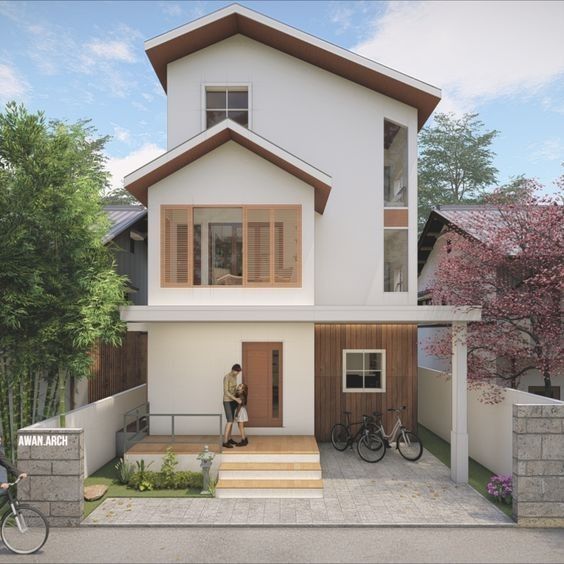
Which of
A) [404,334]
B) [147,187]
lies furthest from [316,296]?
[147,187]

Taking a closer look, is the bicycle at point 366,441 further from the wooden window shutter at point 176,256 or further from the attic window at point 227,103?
the attic window at point 227,103

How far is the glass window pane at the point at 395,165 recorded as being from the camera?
1317cm

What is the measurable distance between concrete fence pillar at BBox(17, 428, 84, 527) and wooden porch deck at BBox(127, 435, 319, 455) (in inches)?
84.6

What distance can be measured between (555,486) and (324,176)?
7.65 meters

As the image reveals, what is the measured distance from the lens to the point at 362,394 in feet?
43.1

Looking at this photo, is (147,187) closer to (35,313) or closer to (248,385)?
(35,313)

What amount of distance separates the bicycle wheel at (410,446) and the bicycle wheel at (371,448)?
48 cm

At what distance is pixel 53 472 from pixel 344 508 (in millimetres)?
5238

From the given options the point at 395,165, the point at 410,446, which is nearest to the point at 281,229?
the point at 395,165

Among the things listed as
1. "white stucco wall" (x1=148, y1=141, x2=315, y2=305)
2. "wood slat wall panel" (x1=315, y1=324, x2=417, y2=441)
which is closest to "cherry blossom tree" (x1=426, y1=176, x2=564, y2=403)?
"wood slat wall panel" (x1=315, y1=324, x2=417, y2=441)

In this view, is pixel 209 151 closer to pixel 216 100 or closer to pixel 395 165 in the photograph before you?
pixel 216 100

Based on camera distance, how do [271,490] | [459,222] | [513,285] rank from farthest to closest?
[459,222] < [513,285] < [271,490]

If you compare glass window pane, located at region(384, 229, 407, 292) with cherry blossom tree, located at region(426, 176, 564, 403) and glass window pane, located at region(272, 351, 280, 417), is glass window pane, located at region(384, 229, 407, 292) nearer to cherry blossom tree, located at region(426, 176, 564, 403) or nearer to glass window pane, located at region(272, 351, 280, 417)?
cherry blossom tree, located at region(426, 176, 564, 403)

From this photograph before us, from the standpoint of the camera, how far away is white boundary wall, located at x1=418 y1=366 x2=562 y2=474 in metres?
9.83
